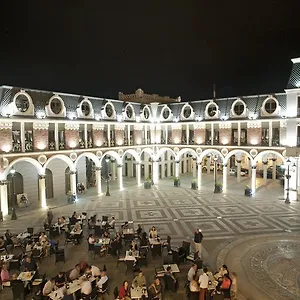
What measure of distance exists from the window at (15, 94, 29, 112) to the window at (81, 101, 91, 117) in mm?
6745

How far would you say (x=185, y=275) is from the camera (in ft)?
49.2

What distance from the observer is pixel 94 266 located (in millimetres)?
13391

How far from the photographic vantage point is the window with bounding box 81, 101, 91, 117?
108ft

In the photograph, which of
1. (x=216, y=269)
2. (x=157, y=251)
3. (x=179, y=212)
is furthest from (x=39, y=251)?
(x=179, y=212)

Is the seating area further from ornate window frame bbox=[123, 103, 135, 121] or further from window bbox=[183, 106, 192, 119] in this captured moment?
window bbox=[183, 106, 192, 119]

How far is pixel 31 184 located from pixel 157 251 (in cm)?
1986

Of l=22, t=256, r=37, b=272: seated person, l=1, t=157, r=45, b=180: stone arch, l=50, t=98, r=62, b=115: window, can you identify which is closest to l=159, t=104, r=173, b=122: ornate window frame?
l=50, t=98, r=62, b=115: window

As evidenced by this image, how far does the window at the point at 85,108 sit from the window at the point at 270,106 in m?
21.2

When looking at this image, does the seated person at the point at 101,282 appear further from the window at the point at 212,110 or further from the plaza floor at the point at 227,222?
the window at the point at 212,110

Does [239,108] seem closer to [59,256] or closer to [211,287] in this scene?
[211,287]

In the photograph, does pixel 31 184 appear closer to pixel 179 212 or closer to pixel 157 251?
pixel 179 212

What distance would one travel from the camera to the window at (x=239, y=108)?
1378 inches

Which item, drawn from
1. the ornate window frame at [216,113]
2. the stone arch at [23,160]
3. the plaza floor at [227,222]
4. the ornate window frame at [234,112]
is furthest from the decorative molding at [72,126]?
the ornate window frame at [234,112]

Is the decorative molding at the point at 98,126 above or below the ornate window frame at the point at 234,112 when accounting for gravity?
below
